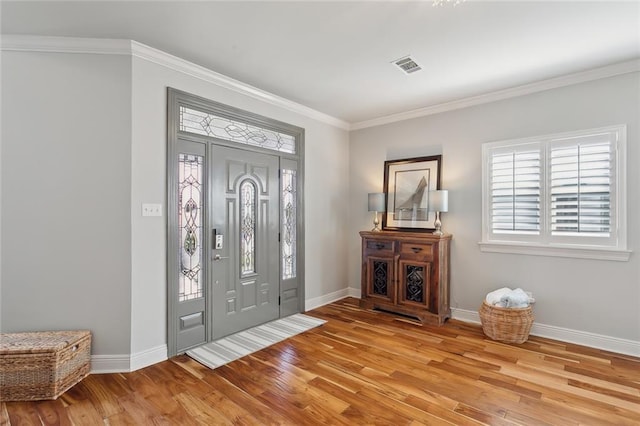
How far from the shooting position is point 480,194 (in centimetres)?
384

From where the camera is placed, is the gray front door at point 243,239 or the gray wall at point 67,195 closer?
the gray wall at point 67,195

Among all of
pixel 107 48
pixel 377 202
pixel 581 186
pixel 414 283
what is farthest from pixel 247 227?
pixel 581 186

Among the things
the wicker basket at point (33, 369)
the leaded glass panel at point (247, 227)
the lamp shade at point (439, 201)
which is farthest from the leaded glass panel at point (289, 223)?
the wicker basket at point (33, 369)

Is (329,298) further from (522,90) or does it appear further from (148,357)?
(522,90)

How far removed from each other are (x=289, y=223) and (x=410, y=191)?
1724mm

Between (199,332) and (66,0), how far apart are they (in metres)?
2.87

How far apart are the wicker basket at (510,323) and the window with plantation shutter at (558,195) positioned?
2.38 feet

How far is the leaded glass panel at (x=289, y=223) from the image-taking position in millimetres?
4070

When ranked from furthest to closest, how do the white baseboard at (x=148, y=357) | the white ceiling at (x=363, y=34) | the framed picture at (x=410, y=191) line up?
1. the framed picture at (x=410, y=191)
2. the white baseboard at (x=148, y=357)
3. the white ceiling at (x=363, y=34)

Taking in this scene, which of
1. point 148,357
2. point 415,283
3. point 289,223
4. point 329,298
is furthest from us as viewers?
point 329,298

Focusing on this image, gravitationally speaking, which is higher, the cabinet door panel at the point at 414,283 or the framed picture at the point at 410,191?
the framed picture at the point at 410,191

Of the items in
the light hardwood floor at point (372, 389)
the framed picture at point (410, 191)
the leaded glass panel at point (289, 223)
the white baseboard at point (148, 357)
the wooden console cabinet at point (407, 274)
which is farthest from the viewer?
the framed picture at point (410, 191)

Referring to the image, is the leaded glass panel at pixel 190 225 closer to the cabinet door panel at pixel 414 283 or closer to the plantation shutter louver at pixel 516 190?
the cabinet door panel at pixel 414 283

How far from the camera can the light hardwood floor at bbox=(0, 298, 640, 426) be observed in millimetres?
2084
